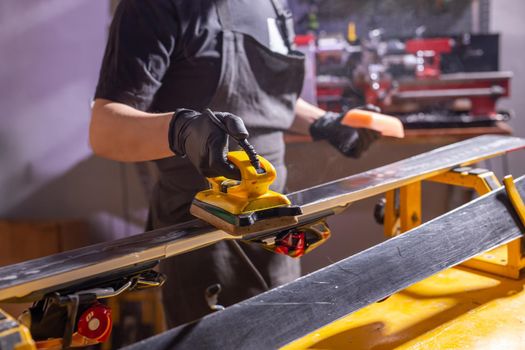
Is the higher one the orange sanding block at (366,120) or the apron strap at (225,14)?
the apron strap at (225,14)

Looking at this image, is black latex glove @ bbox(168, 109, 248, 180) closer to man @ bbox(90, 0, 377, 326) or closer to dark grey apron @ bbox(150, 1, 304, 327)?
man @ bbox(90, 0, 377, 326)

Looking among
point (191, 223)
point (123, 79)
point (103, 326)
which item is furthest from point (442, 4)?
point (103, 326)

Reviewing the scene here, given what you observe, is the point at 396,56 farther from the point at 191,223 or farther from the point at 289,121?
the point at 191,223

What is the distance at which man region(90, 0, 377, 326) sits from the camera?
1.00m

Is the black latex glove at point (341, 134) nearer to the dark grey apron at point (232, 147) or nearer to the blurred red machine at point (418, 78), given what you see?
the dark grey apron at point (232, 147)

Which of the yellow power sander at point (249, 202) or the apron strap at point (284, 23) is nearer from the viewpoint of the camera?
the yellow power sander at point (249, 202)

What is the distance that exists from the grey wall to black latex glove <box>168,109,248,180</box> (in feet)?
4.19

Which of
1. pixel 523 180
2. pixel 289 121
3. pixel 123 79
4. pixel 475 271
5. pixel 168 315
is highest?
pixel 123 79

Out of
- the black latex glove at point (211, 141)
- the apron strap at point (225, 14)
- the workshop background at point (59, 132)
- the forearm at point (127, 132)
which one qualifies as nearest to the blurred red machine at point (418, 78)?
the workshop background at point (59, 132)

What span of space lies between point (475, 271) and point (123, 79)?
2.33 ft

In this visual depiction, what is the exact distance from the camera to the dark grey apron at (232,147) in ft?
3.73

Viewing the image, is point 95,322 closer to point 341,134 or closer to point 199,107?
point 199,107

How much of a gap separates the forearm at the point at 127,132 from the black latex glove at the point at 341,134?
0.46 metres

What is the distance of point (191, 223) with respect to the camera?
84 cm
